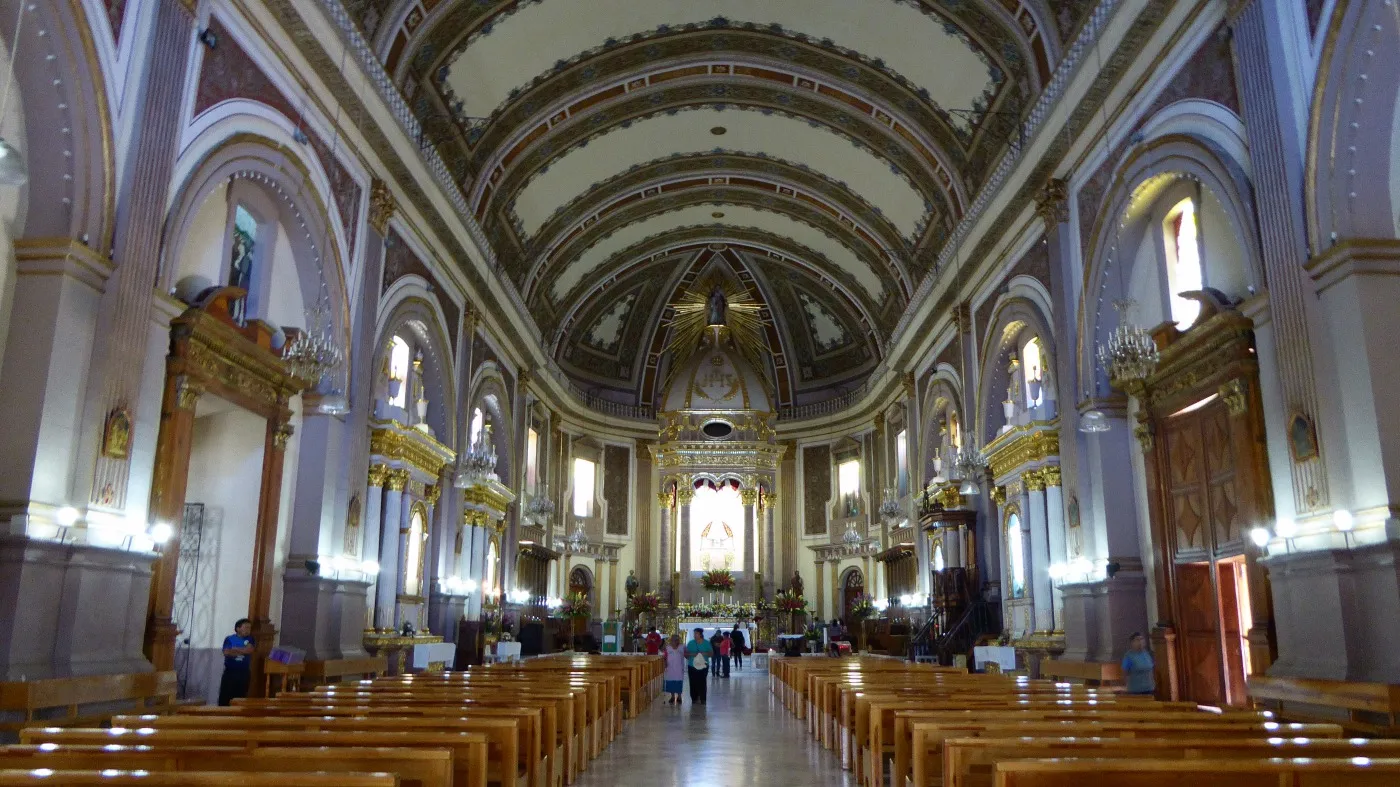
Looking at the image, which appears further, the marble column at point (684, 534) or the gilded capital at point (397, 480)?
the marble column at point (684, 534)

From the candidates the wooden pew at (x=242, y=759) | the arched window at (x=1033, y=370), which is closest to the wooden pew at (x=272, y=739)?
the wooden pew at (x=242, y=759)

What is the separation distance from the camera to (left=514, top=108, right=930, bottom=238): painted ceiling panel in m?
20.4

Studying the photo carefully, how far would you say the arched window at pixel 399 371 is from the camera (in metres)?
15.9

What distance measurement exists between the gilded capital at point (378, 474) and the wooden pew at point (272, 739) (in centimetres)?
1068

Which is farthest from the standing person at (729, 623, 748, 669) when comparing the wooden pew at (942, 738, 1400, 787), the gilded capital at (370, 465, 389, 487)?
the wooden pew at (942, 738, 1400, 787)

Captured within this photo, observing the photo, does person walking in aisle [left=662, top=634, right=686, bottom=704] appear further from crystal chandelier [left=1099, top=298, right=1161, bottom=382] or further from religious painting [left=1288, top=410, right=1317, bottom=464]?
religious painting [left=1288, top=410, right=1317, bottom=464]

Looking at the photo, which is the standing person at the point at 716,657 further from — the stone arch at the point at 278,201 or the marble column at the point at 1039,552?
the stone arch at the point at 278,201

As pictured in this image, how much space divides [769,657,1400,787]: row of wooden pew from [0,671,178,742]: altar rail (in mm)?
5373

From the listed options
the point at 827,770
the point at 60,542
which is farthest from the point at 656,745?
the point at 60,542

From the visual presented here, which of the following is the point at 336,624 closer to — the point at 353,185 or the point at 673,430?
the point at 353,185

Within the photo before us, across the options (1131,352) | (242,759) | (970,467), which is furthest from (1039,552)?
(242,759)

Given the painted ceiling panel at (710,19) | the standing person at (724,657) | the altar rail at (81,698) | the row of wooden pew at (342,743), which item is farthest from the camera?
the standing person at (724,657)

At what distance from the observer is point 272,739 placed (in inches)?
163

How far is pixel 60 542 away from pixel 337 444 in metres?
5.51
